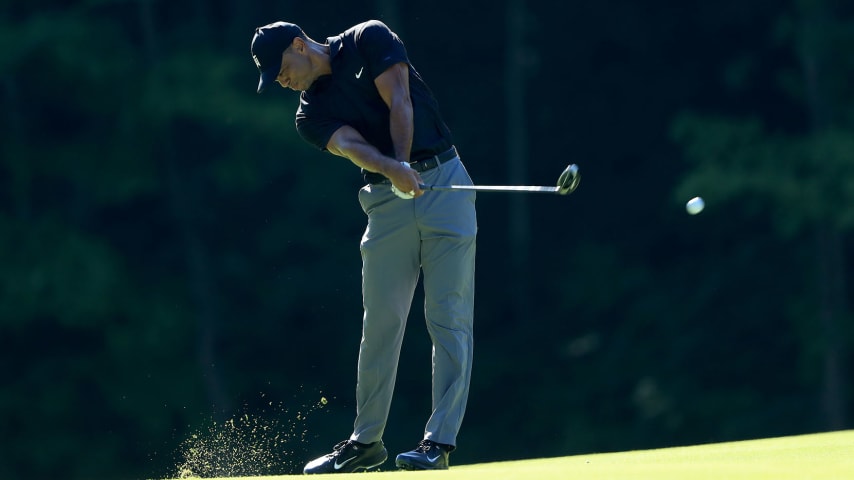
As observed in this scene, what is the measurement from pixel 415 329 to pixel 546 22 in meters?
4.25

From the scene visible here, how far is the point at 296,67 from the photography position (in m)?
5.84

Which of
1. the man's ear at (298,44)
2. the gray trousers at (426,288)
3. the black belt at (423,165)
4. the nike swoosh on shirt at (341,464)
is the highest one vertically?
the man's ear at (298,44)

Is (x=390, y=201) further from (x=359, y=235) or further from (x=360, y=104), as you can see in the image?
(x=359, y=235)

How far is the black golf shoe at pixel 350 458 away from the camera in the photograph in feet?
19.5

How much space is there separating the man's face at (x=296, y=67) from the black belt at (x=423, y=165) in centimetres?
38

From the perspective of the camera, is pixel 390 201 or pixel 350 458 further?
pixel 350 458

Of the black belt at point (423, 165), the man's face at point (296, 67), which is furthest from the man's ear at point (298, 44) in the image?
the black belt at point (423, 165)

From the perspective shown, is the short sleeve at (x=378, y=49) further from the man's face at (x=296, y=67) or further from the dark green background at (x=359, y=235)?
the dark green background at (x=359, y=235)

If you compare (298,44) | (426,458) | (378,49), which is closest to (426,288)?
(426,458)

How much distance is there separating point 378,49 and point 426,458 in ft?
4.46

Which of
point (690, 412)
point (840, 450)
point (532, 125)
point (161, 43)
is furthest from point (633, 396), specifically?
point (840, 450)

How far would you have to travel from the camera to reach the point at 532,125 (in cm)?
2133

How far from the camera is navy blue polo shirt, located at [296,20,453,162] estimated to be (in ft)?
19.1

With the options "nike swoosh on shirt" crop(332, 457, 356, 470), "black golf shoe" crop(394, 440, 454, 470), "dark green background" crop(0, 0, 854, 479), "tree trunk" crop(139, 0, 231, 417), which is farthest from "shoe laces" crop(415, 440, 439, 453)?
"tree trunk" crop(139, 0, 231, 417)
